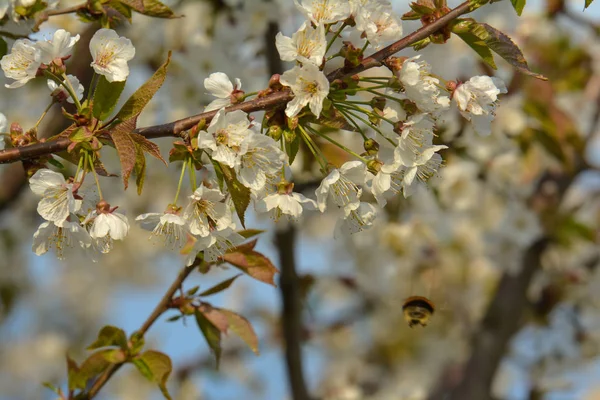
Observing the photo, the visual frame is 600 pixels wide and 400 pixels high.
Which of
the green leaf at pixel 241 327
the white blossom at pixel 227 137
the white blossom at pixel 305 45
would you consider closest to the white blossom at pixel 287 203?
the white blossom at pixel 227 137

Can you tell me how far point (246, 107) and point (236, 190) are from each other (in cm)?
12

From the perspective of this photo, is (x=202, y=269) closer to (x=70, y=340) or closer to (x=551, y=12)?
(x=551, y=12)

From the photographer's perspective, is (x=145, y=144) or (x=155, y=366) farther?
(x=155, y=366)

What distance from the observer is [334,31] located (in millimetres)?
1158

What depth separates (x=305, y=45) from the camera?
3.53ft

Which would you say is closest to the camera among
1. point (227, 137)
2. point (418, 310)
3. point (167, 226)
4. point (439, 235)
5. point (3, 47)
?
point (227, 137)

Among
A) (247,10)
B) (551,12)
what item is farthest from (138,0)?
(551,12)

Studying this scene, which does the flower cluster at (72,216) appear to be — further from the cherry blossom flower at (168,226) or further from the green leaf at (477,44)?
the green leaf at (477,44)

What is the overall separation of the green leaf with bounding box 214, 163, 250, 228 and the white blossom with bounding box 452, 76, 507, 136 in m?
0.36

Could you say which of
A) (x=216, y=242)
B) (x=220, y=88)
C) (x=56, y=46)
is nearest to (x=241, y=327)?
(x=216, y=242)

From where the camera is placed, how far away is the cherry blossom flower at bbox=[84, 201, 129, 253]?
1.10 meters

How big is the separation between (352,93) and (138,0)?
47cm

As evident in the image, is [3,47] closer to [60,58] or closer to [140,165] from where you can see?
[60,58]

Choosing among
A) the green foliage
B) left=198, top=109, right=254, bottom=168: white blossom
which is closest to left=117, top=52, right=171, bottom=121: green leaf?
left=198, top=109, right=254, bottom=168: white blossom
